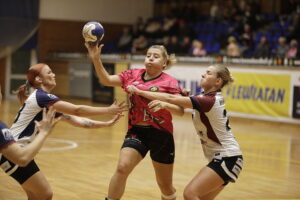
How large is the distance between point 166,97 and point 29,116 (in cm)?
135

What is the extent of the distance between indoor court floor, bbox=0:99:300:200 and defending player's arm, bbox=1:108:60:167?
3025mm

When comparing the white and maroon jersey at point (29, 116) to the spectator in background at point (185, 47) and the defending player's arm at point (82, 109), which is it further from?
the spectator in background at point (185, 47)

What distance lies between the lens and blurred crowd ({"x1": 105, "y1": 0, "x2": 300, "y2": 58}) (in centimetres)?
1936

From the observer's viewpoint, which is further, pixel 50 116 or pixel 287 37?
pixel 287 37

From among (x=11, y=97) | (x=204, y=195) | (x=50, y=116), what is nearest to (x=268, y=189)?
(x=204, y=195)

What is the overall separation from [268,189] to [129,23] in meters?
21.8

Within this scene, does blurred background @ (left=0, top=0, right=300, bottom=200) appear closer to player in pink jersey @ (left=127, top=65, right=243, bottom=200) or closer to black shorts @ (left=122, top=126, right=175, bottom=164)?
black shorts @ (left=122, top=126, right=175, bottom=164)

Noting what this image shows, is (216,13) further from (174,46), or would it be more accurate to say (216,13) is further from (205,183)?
(205,183)

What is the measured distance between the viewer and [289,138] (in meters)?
14.0

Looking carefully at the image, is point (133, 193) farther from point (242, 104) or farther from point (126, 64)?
point (126, 64)

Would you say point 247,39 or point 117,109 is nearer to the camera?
point 117,109

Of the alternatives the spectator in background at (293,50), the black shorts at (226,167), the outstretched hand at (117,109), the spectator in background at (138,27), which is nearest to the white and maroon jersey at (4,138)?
the outstretched hand at (117,109)

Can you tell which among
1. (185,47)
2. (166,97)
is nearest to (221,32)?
(185,47)

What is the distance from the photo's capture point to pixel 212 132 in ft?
18.8
